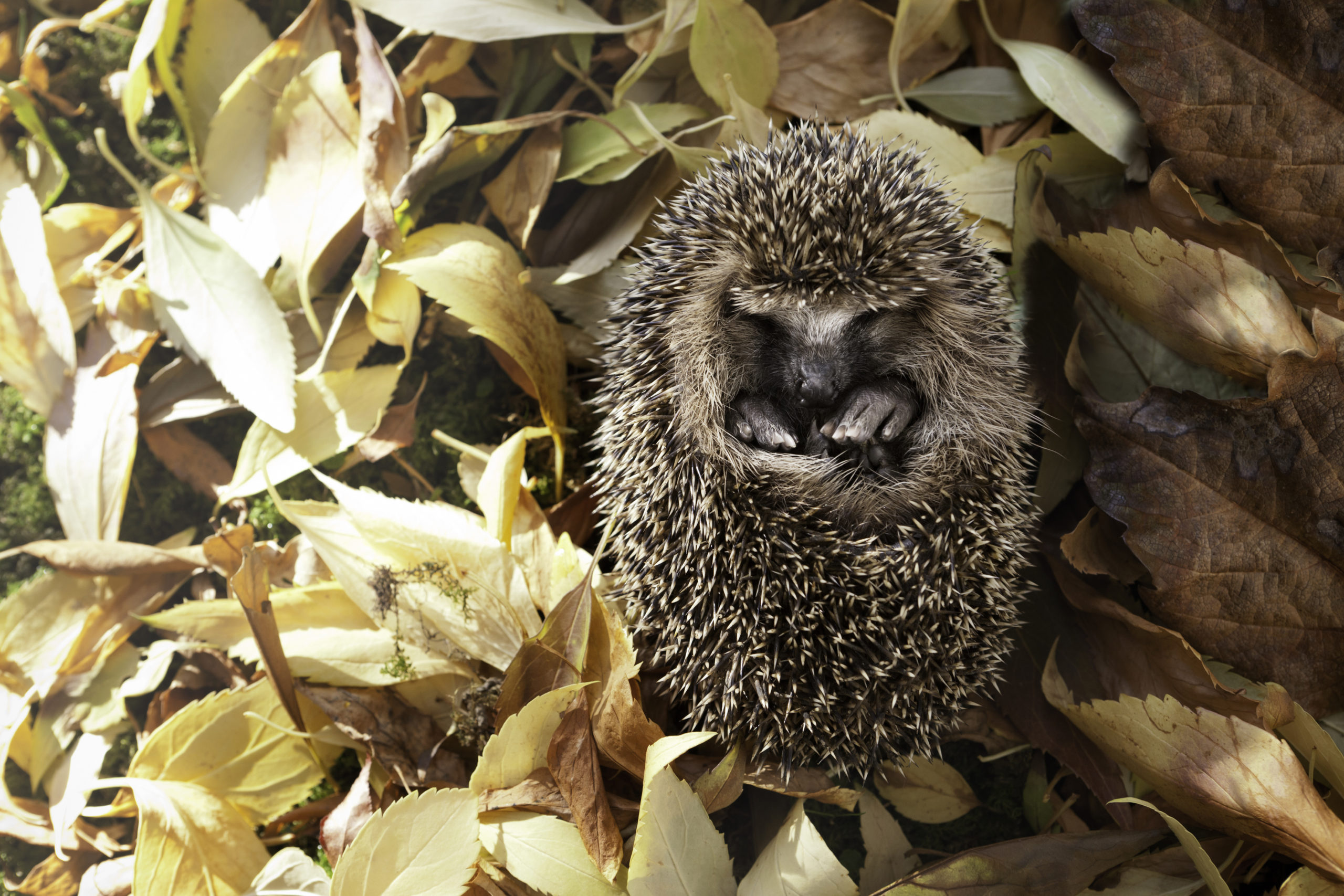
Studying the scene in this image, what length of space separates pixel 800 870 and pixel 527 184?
86.0 inches

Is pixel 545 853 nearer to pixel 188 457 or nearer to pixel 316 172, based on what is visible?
pixel 188 457

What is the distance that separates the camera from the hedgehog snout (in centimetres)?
234

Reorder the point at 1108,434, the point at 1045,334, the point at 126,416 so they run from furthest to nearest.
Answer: the point at 126,416 < the point at 1045,334 < the point at 1108,434

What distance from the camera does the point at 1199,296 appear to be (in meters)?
2.23

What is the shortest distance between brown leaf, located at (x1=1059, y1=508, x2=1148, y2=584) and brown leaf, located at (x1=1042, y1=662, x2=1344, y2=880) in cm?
36

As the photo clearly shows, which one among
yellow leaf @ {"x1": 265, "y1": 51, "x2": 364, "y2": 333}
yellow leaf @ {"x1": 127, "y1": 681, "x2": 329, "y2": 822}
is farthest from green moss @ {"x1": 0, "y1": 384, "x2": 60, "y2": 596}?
yellow leaf @ {"x1": 265, "y1": 51, "x2": 364, "y2": 333}

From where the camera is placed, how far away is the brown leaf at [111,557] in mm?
2643

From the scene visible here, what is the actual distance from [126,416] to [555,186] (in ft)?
5.34

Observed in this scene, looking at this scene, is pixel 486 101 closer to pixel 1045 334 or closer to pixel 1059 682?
pixel 1045 334

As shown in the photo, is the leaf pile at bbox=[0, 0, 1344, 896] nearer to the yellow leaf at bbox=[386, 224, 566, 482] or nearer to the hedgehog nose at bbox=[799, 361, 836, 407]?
the yellow leaf at bbox=[386, 224, 566, 482]

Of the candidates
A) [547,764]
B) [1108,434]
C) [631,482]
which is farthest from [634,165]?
[547,764]

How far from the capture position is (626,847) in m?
2.23

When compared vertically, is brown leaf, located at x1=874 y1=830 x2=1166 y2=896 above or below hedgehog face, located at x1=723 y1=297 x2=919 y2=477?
below

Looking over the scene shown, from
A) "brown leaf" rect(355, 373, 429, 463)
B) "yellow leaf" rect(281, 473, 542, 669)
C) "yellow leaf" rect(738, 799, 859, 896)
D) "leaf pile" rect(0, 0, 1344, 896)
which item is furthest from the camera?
"brown leaf" rect(355, 373, 429, 463)
